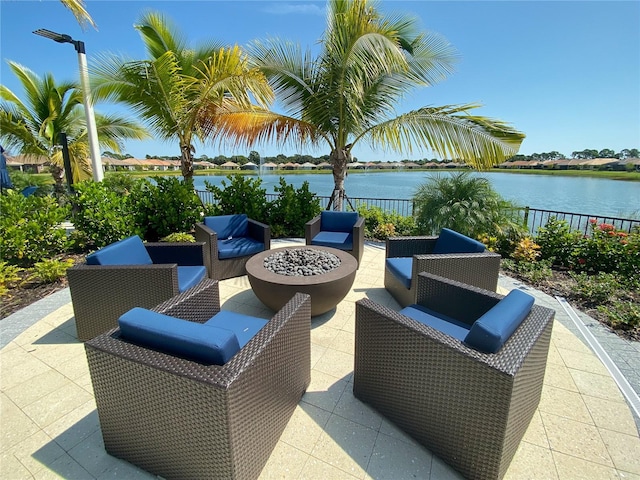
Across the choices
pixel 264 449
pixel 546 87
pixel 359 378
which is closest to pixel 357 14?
pixel 546 87

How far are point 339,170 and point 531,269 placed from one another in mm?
3966

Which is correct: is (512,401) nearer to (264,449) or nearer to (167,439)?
(264,449)

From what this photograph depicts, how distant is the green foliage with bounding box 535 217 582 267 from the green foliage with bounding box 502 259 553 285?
336 mm

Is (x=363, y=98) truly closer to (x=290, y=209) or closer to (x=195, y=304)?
(x=290, y=209)

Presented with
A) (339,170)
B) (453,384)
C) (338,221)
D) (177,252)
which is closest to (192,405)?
(453,384)

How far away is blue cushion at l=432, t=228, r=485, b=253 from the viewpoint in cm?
333

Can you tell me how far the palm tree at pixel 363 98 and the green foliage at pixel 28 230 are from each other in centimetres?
316

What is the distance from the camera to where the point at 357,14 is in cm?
501

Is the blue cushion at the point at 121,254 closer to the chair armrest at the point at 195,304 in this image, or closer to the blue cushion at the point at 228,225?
the chair armrest at the point at 195,304

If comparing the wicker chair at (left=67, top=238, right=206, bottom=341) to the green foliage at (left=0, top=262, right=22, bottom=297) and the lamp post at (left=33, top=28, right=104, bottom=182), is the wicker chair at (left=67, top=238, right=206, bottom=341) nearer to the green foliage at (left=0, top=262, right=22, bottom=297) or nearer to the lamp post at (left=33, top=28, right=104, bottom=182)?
the green foliage at (left=0, top=262, right=22, bottom=297)

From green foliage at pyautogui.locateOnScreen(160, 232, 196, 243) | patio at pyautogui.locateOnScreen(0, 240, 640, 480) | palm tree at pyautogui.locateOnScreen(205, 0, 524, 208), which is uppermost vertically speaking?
palm tree at pyautogui.locateOnScreen(205, 0, 524, 208)

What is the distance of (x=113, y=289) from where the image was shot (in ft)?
8.73

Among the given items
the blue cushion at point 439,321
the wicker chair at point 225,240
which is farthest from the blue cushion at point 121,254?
the blue cushion at point 439,321

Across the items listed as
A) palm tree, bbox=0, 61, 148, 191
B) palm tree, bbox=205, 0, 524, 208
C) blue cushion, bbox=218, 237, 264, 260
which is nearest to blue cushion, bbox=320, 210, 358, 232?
blue cushion, bbox=218, 237, 264, 260
